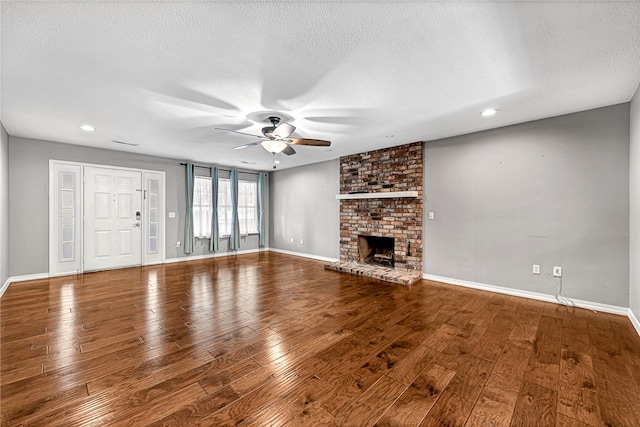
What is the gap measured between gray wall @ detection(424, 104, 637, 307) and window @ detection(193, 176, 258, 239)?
16.2ft

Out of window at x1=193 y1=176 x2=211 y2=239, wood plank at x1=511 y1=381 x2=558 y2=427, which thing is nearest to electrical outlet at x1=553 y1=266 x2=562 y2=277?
wood plank at x1=511 y1=381 x2=558 y2=427

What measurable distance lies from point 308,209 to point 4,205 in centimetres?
540

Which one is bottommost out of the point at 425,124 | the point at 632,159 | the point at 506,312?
the point at 506,312

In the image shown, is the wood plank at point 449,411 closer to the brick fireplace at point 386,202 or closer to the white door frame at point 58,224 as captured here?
the brick fireplace at point 386,202

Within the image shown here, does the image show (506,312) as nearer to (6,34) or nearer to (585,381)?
(585,381)

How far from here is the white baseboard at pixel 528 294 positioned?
3.13 meters

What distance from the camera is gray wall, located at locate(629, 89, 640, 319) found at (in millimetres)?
2688

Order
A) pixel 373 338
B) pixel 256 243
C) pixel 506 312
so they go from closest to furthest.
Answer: pixel 373 338
pixel 506 312
pixel 256 243

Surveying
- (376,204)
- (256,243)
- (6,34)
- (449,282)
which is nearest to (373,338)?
(449,282)

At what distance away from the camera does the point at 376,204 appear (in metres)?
5.45

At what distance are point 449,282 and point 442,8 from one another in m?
3.98

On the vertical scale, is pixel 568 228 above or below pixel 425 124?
below

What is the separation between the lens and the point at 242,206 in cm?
748

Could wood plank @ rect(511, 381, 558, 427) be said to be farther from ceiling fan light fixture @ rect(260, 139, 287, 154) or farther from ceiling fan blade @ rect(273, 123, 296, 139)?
ceiling fan light fixture @ rect(260, 139, 287, 154)
